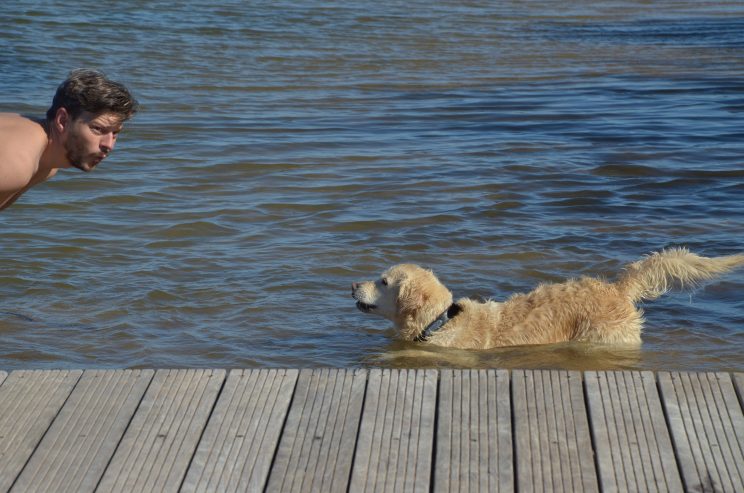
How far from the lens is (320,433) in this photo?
165 inches

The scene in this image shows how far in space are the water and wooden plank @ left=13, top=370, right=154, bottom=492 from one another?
1964 mm

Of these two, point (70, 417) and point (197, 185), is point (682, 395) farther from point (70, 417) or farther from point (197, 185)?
point (197, 185)

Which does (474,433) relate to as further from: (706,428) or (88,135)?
(88,135)

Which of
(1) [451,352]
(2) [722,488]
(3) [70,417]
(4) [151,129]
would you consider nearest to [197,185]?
(4) [151,129]

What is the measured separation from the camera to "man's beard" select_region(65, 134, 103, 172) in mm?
4645

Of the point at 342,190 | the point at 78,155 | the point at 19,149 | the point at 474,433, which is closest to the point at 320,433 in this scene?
the point at 474,433

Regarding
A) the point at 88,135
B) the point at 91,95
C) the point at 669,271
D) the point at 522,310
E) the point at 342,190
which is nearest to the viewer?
the point at 91,95

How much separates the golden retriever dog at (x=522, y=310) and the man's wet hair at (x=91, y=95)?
9.03 ft

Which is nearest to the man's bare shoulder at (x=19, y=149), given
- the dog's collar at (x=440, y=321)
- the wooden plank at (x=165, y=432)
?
the wooden plank at (x=165, y=432)

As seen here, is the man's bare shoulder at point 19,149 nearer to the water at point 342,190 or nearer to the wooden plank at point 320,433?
the wooden plank at point 320,433

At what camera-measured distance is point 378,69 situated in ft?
59.2

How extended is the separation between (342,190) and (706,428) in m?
6.82

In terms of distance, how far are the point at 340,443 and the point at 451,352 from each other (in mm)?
2924

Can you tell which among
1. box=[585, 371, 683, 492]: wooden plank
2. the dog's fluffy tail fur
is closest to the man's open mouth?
the dog's fluffy tail fur
